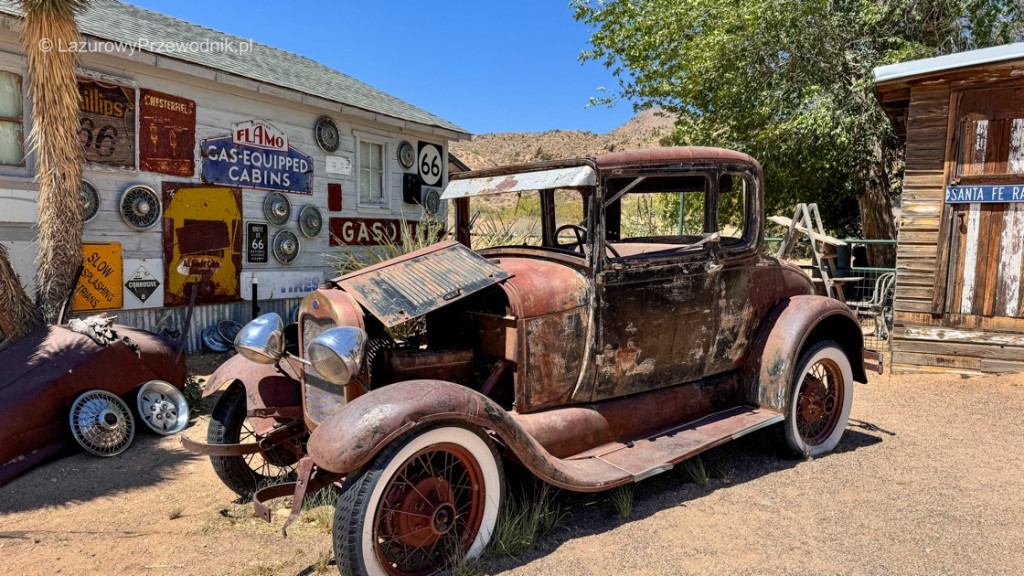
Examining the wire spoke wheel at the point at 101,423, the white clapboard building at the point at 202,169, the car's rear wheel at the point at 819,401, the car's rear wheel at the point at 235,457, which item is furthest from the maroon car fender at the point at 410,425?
the white clapboard building at the point at 202,169

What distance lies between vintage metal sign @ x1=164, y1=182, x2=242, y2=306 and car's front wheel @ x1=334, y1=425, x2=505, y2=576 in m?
6.02

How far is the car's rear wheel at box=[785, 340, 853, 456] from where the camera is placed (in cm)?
447

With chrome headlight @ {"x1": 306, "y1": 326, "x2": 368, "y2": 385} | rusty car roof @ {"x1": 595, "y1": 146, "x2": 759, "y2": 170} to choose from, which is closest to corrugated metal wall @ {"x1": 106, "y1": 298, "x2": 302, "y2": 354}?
chrome headlight @ {"x1": 306, "y1": 326, "x2": 368, "y2": 385}

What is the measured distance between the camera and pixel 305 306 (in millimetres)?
3537

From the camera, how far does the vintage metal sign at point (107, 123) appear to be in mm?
7090

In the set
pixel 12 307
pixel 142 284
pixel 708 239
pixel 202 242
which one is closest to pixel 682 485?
pixel 708 239

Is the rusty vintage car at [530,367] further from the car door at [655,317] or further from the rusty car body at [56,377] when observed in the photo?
the rusty car body at [56,377]

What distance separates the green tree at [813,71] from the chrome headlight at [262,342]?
997cm

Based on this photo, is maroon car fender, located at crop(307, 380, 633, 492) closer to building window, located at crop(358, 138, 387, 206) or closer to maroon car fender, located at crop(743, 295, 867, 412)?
maroon car fender, located at crop(743, 295, 867, 412)

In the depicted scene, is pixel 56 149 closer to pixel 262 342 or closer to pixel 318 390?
pixel 262 342

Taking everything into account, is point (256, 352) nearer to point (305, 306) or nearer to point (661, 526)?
point (305, 306)

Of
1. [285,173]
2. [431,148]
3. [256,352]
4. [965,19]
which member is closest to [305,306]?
[256,352]

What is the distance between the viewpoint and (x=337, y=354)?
2945 millimetres

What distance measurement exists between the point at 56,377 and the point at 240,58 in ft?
20.9
